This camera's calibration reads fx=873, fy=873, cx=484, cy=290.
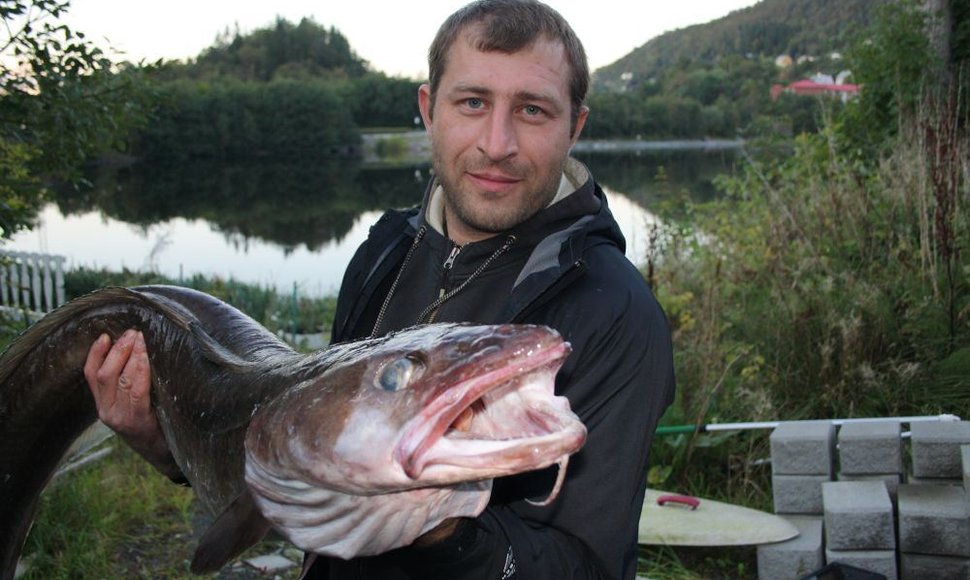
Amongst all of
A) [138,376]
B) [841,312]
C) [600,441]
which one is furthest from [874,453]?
[138,376]

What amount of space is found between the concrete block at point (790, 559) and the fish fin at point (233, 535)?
3.17 metres

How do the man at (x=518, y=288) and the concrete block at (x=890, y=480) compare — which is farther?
the concrete block at (x=890, y=480)

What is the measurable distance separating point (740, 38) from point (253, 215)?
51200 mm

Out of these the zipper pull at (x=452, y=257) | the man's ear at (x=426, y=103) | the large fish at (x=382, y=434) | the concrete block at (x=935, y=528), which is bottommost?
the concrete block at (x=935, y=528)

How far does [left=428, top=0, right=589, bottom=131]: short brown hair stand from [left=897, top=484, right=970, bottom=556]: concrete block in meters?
2.79

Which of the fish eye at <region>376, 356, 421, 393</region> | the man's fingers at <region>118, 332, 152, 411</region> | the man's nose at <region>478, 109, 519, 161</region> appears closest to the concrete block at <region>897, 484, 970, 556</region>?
the man's nose at <region>478, 109, 519, 161</region>

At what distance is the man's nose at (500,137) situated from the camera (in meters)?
2.26

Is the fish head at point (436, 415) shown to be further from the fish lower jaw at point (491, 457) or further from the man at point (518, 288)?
the man at point (518, 288)

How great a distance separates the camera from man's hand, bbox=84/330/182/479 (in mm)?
2602

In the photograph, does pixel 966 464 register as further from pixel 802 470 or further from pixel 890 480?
pixel 802 470

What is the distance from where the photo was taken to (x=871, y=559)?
4.06m

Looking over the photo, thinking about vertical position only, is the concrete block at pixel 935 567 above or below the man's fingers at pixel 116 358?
below

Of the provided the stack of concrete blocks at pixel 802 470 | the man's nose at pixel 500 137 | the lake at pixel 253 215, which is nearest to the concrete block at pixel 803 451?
the stack of concrete blocks at pixel 802 470

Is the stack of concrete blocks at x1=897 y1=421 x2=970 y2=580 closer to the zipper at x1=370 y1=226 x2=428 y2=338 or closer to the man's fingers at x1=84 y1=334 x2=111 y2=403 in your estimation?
the zipper at x1=370 y1=226 x2=428 y2=338
